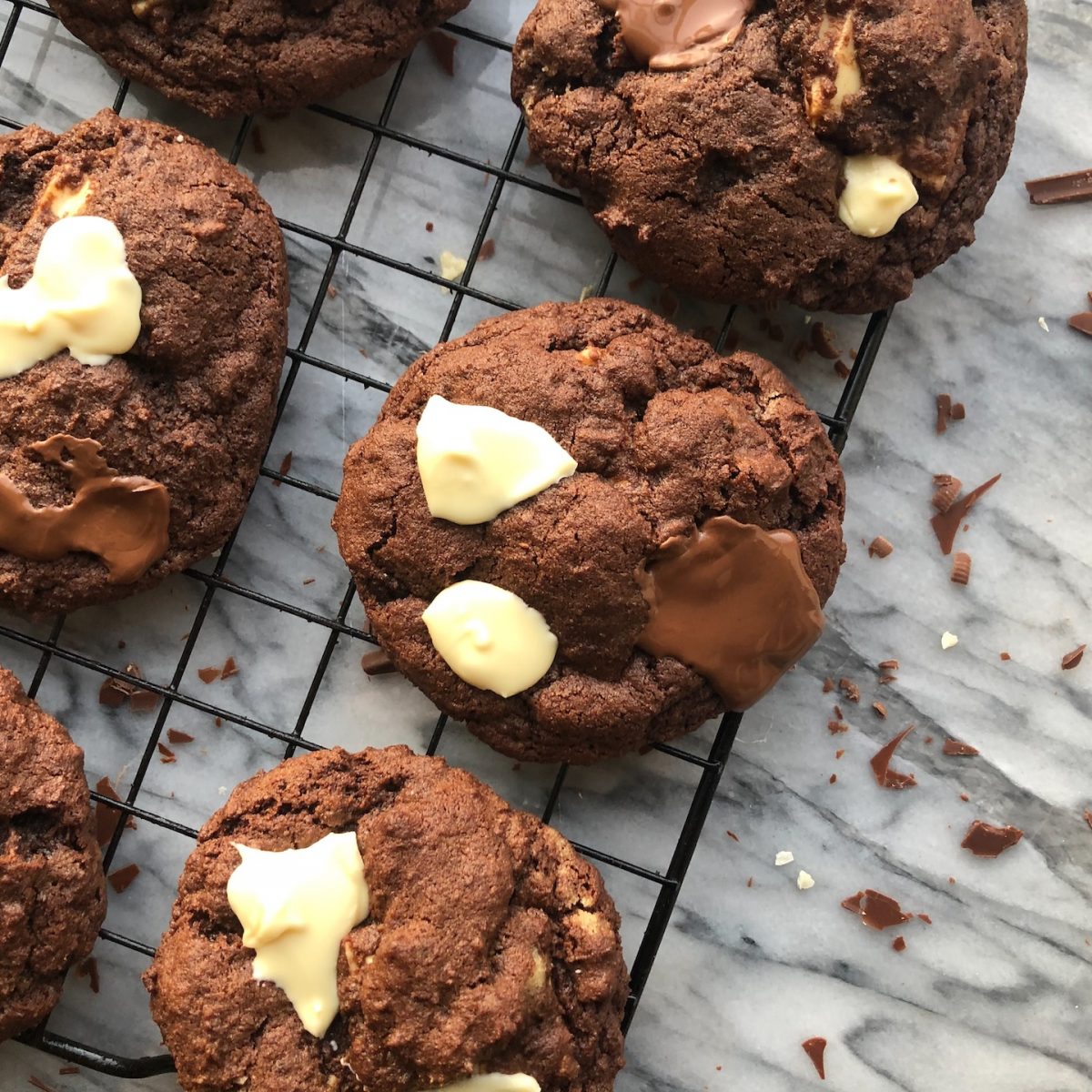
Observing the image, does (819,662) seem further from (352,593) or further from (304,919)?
(304,919)

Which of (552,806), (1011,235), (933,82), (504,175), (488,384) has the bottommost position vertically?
(552,806)

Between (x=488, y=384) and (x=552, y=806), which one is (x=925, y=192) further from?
(x=552, y=806)

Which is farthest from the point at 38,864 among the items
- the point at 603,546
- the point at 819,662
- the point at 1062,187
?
the point at 1062,187

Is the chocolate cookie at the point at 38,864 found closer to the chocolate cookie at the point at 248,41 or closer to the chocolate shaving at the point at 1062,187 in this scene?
the chocolate cookie at the point at 248,41

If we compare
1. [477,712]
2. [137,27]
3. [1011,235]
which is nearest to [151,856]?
[477,712]

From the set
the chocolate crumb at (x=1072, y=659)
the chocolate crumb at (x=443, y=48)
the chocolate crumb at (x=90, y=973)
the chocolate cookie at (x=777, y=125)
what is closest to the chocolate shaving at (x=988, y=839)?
the chocolate crumb at (x=1072, y=659)

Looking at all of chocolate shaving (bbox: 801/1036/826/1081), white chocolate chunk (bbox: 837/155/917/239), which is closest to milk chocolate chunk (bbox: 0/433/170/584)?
white chocolate chunk (bbox: 837/155/917/239)

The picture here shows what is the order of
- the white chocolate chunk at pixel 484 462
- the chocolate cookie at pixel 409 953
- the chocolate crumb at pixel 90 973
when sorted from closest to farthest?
the chocolate cookie at pixel 409 953
the white chocolate chunk at pixel 484 462
the chocolate crumb at pixel 90 973
